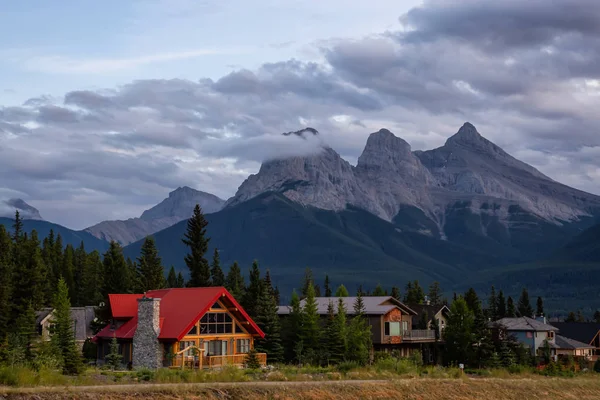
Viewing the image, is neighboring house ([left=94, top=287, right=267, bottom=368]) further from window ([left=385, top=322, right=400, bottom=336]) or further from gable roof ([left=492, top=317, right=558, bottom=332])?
gable roof ([left=492, top=317, right=558, bottom=332])

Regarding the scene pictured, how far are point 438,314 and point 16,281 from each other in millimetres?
48635

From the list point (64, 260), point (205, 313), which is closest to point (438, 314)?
point (205, 313)

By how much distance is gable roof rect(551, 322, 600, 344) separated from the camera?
11350 centimetres

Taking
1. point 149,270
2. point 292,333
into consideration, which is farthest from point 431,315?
point 149,270

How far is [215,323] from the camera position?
2660 inches

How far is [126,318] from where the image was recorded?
227 feet

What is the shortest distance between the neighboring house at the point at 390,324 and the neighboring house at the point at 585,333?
34385 mm

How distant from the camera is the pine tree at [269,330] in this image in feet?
240

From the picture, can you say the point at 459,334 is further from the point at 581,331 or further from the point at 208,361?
the point at 581,331

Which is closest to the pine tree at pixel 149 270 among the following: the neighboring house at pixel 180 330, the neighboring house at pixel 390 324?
the neighboring house at pixel 390 324

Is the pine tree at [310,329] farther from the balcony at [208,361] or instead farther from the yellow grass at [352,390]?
the yellow grass at [352,390]

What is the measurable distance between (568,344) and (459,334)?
1140 inches

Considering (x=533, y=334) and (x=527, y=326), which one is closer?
(x=533, y=334)

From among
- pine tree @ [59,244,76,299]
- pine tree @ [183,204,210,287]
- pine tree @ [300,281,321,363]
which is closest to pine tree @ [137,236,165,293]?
pine tree @ [183,204,210,287]
